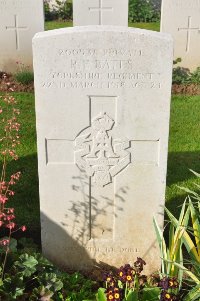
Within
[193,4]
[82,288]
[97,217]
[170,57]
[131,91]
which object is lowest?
[82,288]

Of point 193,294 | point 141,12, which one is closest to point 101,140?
point 193,294

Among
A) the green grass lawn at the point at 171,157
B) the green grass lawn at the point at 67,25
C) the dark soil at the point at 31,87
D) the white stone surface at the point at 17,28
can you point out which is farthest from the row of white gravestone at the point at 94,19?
the green grass lawn at the point at 67,25

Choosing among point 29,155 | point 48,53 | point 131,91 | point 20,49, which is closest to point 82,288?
point 131,91

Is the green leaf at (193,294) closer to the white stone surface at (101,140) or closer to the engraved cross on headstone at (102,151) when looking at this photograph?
the white stone surface at (101,140)

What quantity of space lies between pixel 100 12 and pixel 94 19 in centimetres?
A: 16

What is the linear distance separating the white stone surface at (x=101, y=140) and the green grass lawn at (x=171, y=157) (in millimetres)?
602

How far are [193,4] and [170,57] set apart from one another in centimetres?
535

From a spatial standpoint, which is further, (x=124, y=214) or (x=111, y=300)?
(x=124, y=214)

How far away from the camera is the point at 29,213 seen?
425 centimetres

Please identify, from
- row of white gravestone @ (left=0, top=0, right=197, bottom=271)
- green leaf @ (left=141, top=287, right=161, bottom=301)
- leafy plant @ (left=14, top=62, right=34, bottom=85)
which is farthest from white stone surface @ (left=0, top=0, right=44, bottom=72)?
green leaf @ (left=141, top=287, right=161, bottom=301)

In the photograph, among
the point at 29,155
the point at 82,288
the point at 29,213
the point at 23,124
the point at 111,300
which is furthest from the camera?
the point at 23,124

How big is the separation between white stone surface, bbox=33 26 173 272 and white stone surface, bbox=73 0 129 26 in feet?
16.4

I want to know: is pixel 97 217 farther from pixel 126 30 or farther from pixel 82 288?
pixel 126 30

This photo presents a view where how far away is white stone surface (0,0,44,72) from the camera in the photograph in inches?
310
